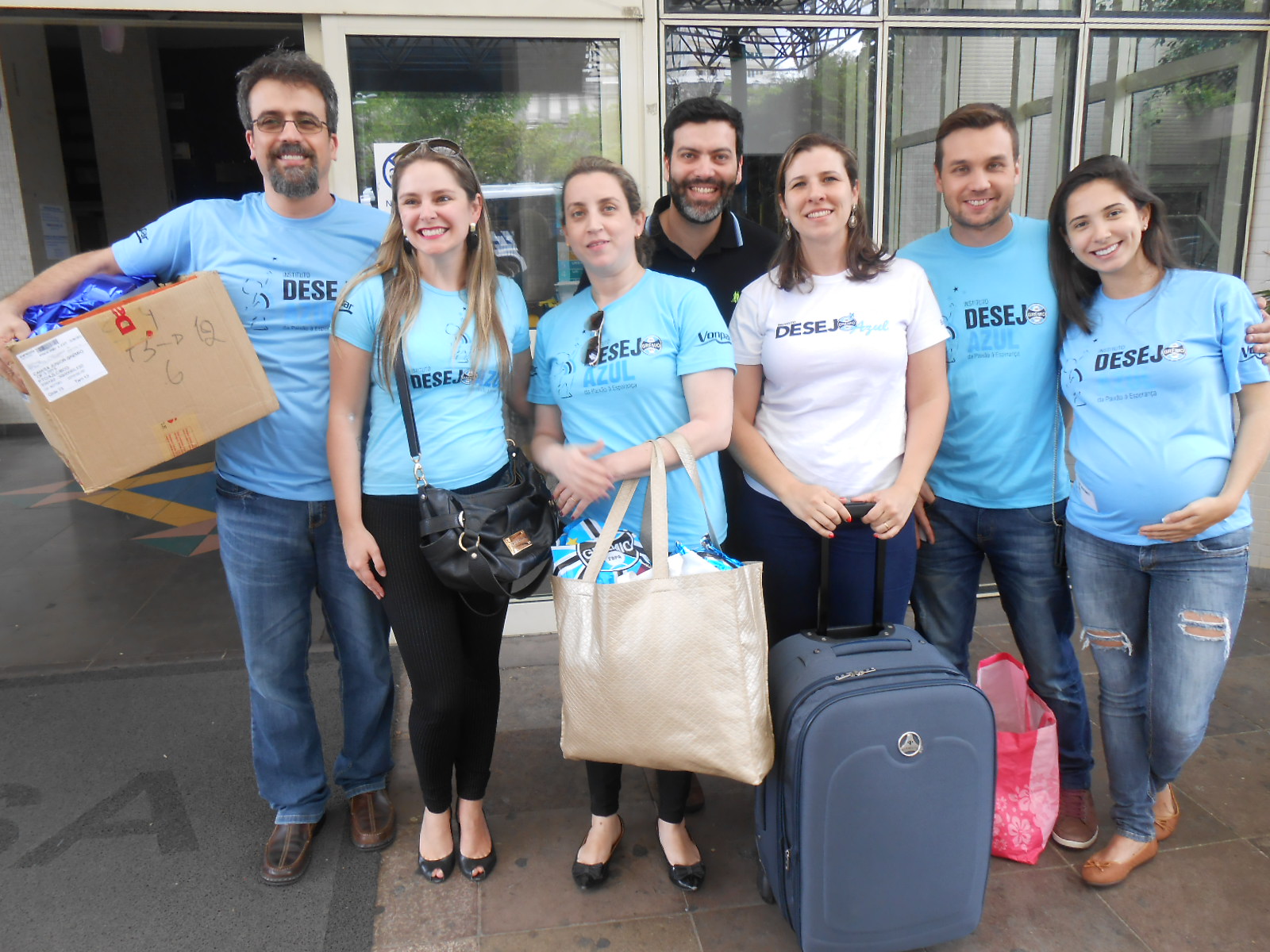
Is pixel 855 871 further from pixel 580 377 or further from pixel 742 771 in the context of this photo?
pixel 580 377

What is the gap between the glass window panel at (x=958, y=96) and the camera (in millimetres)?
3949

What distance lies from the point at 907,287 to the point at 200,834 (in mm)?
2548

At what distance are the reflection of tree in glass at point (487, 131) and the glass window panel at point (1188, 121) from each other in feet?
7.68

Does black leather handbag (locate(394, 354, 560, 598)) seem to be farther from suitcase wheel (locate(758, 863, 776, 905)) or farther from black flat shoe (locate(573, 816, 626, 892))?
suitcase wheel (locate(758, 863, 776, 905))

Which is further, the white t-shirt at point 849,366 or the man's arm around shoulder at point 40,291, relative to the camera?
the white t-shirt at point 849,366

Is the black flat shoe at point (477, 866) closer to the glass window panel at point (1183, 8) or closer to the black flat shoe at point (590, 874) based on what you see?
the black flat shoe at point (590, 874)

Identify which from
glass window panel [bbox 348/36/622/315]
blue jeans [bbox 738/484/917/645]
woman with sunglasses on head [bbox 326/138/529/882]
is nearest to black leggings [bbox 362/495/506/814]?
woman with sunglasses on head [bbox 326/138/529/882]

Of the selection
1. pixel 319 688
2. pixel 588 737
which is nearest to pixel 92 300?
pixel 588 737

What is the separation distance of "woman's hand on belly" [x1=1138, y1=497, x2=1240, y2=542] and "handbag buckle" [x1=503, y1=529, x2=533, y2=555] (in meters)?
1.46

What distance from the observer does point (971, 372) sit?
2.32 metres

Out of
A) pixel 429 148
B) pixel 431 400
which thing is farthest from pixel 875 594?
pixel 429 148

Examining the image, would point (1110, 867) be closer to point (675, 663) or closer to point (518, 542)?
point (675, 663)

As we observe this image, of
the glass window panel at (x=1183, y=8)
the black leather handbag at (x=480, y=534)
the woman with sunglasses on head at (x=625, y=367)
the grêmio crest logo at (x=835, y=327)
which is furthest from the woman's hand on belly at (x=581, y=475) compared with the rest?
the glass window panel at (x=1183, y=8)

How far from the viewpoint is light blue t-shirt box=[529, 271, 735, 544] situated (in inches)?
82.3
